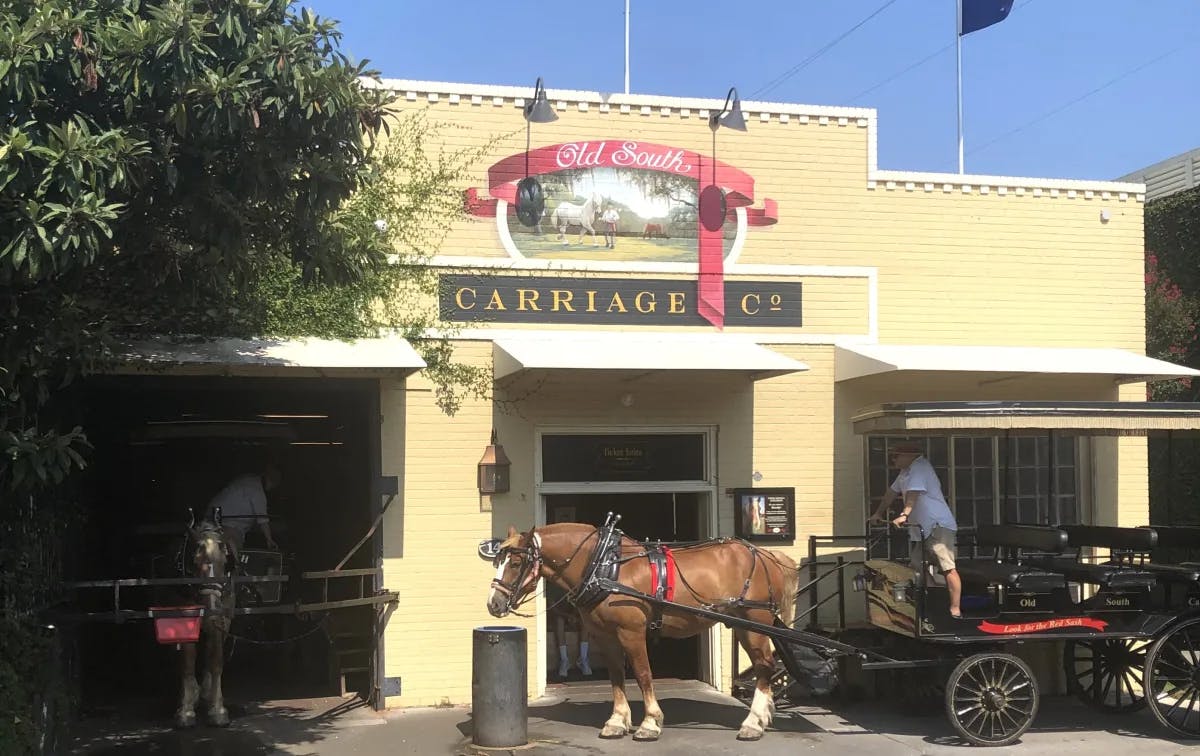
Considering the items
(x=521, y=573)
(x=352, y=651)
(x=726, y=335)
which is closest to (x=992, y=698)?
(x=521, y=573)

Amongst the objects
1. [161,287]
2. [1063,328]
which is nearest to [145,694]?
[161,287]

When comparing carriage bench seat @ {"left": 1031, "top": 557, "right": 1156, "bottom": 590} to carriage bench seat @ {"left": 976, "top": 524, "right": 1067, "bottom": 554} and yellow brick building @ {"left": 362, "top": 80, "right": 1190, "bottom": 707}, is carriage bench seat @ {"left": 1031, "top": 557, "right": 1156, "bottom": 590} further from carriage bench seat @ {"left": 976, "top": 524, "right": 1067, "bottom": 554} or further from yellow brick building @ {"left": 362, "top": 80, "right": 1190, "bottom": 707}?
yellow brick building @ {"left": 362, "top": 80, "right": 1190, "bottom": 707}

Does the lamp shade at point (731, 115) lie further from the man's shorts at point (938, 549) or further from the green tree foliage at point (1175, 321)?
the green tree foliage at point (1175, 321)

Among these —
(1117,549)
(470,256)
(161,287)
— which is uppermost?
(470,256)

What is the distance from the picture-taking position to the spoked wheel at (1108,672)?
376 inches

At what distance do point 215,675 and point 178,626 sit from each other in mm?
1290

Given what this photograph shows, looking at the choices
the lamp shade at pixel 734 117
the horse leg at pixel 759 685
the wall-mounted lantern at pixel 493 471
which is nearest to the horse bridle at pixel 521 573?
the wall-mounted lantern at pixel 493 471

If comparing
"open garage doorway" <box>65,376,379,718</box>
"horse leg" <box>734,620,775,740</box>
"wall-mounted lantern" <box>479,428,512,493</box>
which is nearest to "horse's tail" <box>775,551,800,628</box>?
"horse leg" <box>734,620,775,740</box>

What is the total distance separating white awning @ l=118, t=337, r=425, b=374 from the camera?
27.8ft

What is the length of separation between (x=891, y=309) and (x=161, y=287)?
704cm

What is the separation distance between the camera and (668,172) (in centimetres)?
1075

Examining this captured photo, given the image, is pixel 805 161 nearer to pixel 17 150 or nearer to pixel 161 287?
pixel 161 287

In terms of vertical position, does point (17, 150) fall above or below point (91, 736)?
above

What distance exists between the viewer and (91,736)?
8875mm
